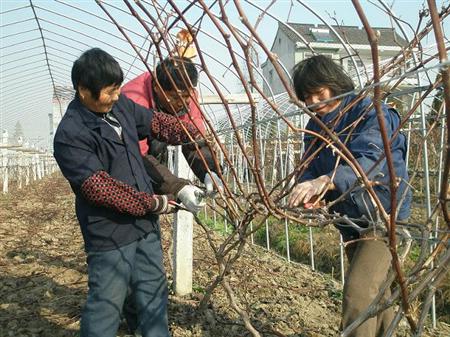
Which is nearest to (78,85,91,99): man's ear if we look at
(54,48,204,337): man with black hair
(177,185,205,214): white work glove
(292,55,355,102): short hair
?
(54,48,204,337): man with black hair

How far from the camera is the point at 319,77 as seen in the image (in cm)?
201

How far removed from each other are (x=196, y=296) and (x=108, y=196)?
163 centimetres

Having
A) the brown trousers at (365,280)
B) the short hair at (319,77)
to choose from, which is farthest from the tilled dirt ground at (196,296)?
the short hair at (319,77)

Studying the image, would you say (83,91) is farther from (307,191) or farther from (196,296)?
(196,296)

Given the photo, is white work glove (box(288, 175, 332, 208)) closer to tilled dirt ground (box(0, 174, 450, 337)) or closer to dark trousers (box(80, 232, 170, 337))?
tilled dirt ground (box(0, 174, 450, 337))

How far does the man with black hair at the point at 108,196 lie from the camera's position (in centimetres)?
199

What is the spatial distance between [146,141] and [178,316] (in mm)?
1151

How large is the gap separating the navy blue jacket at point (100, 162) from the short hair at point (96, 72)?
119 mm

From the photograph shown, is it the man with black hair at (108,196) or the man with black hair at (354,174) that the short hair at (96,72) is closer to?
the man with black hair at (108,196)

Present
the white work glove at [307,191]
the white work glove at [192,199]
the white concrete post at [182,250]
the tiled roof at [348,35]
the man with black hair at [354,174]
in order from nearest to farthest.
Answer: the white work glove at [307,191], the man with black hair at [354,174], the tiled roof at [348,35], the white work glove at [192,199], the white concrete post at [182,250]

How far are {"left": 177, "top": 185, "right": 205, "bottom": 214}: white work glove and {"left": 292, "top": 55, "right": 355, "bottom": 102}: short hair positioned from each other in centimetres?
66

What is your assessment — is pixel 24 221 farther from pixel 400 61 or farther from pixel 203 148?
pixel 400 61

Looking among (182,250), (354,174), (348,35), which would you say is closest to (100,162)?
(354,174)

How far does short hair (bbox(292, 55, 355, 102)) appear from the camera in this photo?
2014mm
